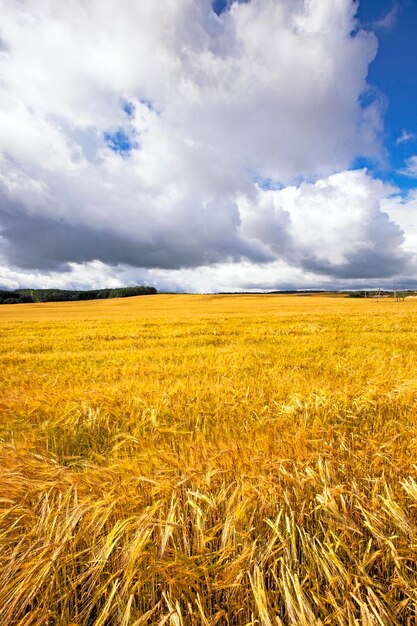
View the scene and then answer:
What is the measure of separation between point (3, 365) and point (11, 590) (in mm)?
7765

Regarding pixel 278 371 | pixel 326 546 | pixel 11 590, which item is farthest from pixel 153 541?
pixel 278 371

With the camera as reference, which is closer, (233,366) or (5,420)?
(5,420)

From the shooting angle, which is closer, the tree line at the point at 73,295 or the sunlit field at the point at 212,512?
the sunlit field at the point at 212,512

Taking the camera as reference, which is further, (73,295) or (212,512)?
(73,295)

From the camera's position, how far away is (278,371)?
5973mm

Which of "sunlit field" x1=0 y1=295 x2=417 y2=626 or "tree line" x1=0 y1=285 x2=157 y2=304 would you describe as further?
"tree line" x1=0 y1=285 x2=157 y2=304

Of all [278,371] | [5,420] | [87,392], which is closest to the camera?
[5,420]

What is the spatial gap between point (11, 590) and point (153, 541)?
2.34 feet

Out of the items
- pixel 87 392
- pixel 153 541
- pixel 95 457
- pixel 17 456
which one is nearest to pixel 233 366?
pixel 87 392

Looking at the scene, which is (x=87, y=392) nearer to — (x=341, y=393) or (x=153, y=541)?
(x=153, y=541)

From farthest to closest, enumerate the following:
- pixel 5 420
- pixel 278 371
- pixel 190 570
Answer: pixel 278 371, pixel 5 420, pixel 190 570

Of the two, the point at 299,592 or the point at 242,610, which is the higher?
the point at 299,592

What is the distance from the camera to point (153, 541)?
1721mm

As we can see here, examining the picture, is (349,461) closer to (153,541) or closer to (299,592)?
(299,592)
